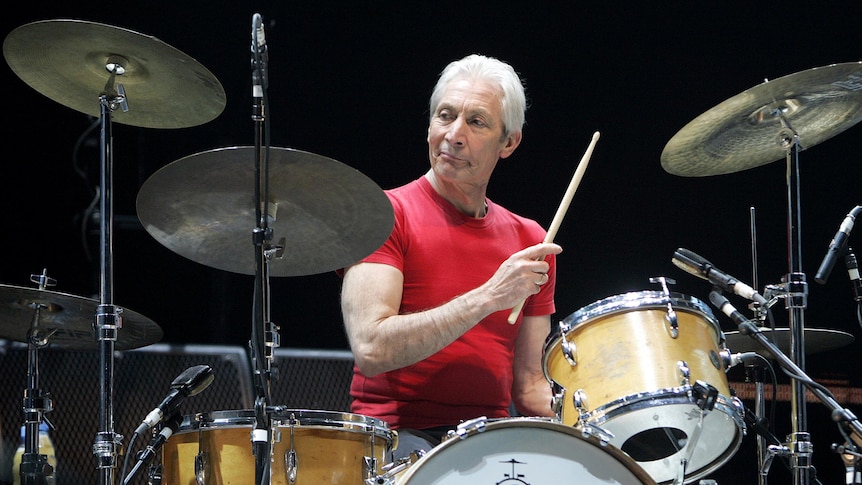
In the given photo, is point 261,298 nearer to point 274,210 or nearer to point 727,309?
point 274,210

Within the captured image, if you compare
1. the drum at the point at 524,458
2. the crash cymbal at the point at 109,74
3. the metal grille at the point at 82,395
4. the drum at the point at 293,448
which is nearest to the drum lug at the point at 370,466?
the drum at the point at 293,448

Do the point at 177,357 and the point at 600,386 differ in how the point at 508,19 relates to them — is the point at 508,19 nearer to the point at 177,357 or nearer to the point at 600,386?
the point at 177,357

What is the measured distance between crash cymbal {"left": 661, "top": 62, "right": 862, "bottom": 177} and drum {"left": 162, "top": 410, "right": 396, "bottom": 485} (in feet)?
4.55

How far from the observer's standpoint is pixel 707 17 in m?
4.34

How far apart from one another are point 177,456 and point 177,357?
5.30 feet

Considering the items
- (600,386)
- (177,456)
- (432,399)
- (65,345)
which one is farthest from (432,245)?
(65,345)

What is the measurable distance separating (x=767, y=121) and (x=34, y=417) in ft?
7.88

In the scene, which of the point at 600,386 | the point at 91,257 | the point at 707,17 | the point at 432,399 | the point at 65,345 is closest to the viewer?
the point at 600,386

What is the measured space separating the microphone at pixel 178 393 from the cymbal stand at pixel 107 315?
0.18 meters

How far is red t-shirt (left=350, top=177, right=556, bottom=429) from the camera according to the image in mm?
2752

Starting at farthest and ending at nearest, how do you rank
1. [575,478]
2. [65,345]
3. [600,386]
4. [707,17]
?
[707,17]
[65,345]
[600,386]
[575,478]

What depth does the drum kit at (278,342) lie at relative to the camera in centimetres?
201

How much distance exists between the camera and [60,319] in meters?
3.01

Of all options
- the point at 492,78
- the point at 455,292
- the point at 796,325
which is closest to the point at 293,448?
the point at 455,292
